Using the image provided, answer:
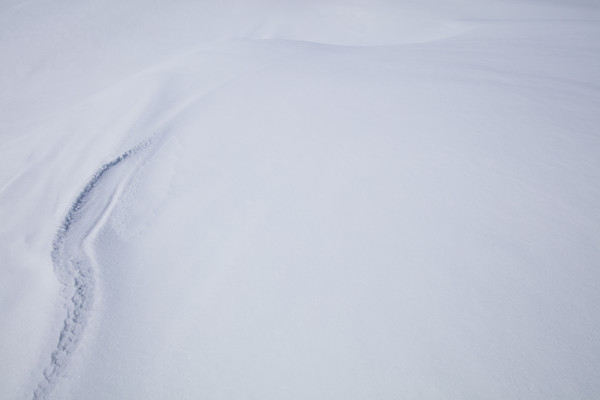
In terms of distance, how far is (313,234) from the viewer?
153cm

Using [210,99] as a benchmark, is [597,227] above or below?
below

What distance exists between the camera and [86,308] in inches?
51.5

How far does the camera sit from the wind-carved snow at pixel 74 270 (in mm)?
1164

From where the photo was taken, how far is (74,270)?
1.45 m

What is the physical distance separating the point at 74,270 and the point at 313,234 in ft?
3.42

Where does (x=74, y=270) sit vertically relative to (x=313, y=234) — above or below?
below

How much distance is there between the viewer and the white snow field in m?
1.12

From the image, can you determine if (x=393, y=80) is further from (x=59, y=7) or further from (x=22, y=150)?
(x=59, y=7)

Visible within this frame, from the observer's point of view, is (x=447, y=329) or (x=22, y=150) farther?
(x=22, y=150)

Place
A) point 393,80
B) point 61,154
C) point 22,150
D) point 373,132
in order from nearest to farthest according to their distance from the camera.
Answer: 1. point 373,132
2. point 61,154
3. point 22,150
4. point 393,80

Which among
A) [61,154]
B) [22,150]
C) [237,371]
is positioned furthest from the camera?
[22,150]

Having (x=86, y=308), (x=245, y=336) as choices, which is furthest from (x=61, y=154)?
(x=245, y=336)

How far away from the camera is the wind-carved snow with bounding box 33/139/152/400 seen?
1.16 m

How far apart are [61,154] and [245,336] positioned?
1.90m
